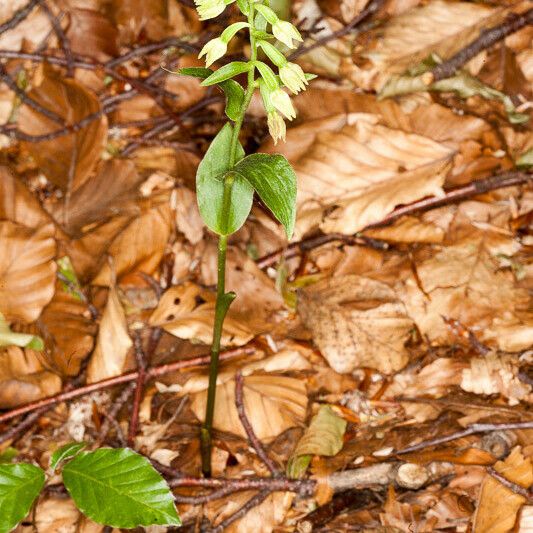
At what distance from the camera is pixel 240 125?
4.71ft

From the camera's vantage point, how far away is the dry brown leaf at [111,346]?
2.28 m

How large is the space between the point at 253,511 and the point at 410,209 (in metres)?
1.32

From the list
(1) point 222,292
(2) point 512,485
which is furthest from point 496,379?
(1) point 222,292

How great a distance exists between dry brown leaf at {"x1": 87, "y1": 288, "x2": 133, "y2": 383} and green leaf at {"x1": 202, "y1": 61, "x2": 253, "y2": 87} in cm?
117

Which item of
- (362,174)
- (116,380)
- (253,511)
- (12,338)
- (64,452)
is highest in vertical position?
(362,174)

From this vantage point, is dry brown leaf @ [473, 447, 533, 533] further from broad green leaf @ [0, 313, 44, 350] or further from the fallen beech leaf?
broad green leaf @ [0, 313, 44, 350]

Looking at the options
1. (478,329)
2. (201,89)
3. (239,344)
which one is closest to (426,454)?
(478,329)

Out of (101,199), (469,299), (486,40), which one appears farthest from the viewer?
(486,40)

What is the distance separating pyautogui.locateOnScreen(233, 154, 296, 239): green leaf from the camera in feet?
4.39

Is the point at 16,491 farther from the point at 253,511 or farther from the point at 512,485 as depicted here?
the point at 512,485

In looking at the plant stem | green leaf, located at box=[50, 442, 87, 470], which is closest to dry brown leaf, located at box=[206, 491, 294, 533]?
the plant stem

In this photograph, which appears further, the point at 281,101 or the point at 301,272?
the point at 301,272

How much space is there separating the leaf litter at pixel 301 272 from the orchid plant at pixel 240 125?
2.67 ft

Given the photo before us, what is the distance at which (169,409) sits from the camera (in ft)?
7.34
